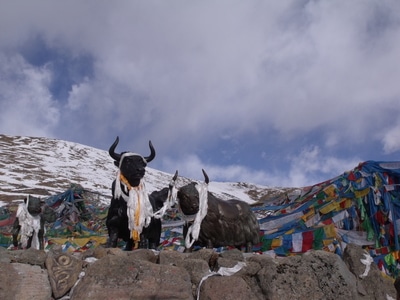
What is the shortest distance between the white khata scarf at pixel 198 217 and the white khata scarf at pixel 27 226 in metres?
3.00

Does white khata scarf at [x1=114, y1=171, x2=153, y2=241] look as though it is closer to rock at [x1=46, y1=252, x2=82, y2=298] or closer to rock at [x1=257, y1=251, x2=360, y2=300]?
rock at [x1=46, y1=252, x2=82, y2=298]

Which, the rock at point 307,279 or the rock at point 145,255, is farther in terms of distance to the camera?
the rock at point 145,255

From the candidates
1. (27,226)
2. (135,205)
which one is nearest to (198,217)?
(135,205)

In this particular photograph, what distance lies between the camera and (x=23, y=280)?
3.46m

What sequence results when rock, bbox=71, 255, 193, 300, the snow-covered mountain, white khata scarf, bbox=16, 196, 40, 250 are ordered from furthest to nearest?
1. the snow-covered mountain
2. white khata scarf, bbox=16, 196, 40, 250
3. rock, bbox=71, 255, 193, 300

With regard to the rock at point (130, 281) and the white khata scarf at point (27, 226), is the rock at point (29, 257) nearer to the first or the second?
the rock at point (130, 281)

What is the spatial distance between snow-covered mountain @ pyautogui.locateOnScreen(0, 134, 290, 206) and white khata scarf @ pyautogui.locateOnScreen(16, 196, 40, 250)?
2285 cm

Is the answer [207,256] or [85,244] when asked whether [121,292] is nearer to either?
[207,256]

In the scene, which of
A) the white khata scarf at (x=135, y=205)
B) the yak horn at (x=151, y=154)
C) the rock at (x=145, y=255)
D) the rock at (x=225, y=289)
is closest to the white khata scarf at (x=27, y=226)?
the white khata scarf at (x=135, y=205)

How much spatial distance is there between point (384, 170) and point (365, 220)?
119 centimetres

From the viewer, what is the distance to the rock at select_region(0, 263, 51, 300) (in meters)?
3.36

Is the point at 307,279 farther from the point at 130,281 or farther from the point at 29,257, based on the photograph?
the point at 29,257

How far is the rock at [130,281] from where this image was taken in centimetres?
349

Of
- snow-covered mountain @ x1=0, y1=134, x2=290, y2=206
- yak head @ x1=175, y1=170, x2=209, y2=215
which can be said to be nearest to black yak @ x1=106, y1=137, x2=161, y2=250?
yak head @ x1=175, y1=170, x2=209, y2=215
